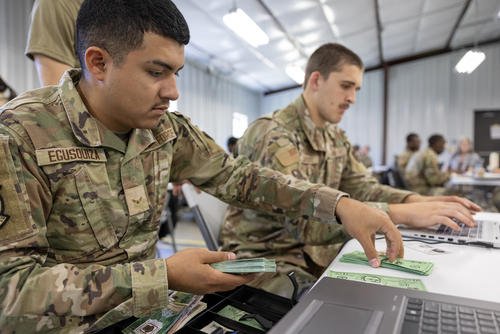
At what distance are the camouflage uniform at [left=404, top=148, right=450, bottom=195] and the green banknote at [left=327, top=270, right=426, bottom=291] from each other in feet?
12.5

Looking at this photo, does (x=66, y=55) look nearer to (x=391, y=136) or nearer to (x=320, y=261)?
(x=320, y=261)

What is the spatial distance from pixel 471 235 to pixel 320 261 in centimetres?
48

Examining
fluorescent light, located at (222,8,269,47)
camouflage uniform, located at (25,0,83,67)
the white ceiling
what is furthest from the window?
camouflage uniform, located at (25,0,83,67)

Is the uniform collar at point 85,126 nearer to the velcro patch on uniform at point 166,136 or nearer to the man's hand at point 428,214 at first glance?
the velcro patch on uniform at point 166,136

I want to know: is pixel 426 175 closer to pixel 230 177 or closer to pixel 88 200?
pixel 230 177

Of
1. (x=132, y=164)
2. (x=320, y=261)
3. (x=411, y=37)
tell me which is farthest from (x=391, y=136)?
(x=132, y=164)

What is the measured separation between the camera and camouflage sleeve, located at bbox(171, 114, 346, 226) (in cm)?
101

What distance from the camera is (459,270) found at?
77 centimetres

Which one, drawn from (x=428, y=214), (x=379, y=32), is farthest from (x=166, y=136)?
(x=379, y=32)

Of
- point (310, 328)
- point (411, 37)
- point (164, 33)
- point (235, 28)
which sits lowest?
point (310, 328)

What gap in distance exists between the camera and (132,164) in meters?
0.84

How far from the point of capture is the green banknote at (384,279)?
659mm

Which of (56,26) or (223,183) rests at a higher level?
(56,26)

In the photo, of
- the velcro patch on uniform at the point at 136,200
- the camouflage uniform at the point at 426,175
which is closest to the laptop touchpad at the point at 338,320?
the velcro patch on uniform at the point at 136,200
